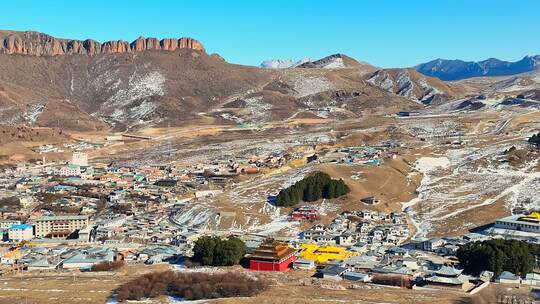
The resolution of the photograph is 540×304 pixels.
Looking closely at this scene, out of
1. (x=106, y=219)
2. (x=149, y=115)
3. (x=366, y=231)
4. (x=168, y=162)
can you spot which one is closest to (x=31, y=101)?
(x=149, y=115)

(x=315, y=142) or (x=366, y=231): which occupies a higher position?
(x=315, y=142)

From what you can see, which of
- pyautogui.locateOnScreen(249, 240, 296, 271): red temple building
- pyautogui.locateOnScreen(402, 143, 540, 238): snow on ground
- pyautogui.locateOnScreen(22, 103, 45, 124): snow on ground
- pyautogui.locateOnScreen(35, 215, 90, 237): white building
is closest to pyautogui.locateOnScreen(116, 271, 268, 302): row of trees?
pyautogui.locateOnScreen(249, 240, 296, 271): red temple building

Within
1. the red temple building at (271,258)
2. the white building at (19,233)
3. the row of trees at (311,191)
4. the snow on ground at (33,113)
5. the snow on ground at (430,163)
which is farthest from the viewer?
the snow on ground at (33,113)

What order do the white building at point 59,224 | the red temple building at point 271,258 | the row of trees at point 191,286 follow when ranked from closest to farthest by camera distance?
1. the row of trees at point 191,286
2. the red temple building at point 271,258
3. the white building at point 59,224

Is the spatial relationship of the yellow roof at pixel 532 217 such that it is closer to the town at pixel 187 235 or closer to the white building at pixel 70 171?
the town at pixel 187 235

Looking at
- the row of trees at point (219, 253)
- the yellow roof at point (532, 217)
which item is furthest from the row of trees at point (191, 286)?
the yellow roof at point (532, 217)

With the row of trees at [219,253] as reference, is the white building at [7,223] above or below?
above

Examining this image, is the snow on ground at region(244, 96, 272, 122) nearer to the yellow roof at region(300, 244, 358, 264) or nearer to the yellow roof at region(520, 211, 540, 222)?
the yellow roof at region(520, 211, 540, 222)

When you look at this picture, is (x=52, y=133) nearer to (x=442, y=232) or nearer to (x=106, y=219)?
(x=106, y=219)
